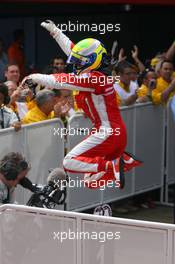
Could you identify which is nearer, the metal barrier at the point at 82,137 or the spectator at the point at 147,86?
the metal barrier at the point at 82,137

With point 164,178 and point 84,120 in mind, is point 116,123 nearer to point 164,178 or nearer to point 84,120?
point 84,120

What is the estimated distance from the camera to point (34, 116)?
28.9ft

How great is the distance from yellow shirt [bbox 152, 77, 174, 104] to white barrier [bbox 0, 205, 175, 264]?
4.47 metres

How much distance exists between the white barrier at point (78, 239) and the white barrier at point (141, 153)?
311 centimetres

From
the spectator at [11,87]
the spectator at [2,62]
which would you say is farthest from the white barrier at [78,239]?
the spectator at [2,62]

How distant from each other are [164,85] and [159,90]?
6.8 inches

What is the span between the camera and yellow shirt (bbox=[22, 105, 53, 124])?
8758 mm

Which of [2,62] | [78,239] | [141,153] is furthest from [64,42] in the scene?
[2,62]

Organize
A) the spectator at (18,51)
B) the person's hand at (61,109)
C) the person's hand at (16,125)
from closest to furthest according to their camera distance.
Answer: the person's hand at (16,125)
the person's hand at (61,109)
the spectator at (18,51)

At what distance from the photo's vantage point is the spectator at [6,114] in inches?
326

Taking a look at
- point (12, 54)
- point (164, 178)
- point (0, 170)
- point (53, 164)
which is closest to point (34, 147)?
point (53, 164)

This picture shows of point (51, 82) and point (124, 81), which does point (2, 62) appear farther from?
point (51, 82)

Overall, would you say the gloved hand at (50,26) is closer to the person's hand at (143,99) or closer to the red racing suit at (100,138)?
the red racing suit at (100,138)
